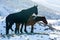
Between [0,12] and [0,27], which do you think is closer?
[0,27]

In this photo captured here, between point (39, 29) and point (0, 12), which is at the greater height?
point (0, 12)

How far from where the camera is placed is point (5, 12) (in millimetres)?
50781

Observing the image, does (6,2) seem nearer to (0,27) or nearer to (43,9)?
(43,9)

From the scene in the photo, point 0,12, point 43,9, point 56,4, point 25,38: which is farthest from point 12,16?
point 56,4

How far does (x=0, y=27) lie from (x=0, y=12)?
22.9m

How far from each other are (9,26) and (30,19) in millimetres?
1832

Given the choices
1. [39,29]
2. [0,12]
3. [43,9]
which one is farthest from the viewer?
[43,9]

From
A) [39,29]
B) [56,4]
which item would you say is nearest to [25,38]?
[39,29]

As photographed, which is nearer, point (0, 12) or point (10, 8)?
point (0, 12)

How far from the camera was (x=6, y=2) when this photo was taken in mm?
60000

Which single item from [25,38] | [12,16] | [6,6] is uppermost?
[6,6]

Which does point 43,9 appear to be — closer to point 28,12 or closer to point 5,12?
point 5,12

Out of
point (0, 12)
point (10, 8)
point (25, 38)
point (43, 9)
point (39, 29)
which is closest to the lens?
point (25, 38)

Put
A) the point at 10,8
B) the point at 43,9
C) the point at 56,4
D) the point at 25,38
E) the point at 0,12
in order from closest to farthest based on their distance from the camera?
the point at 25,38, the point at 0,12, the point at 10,8, the point at 43,9, the point at 56,4
